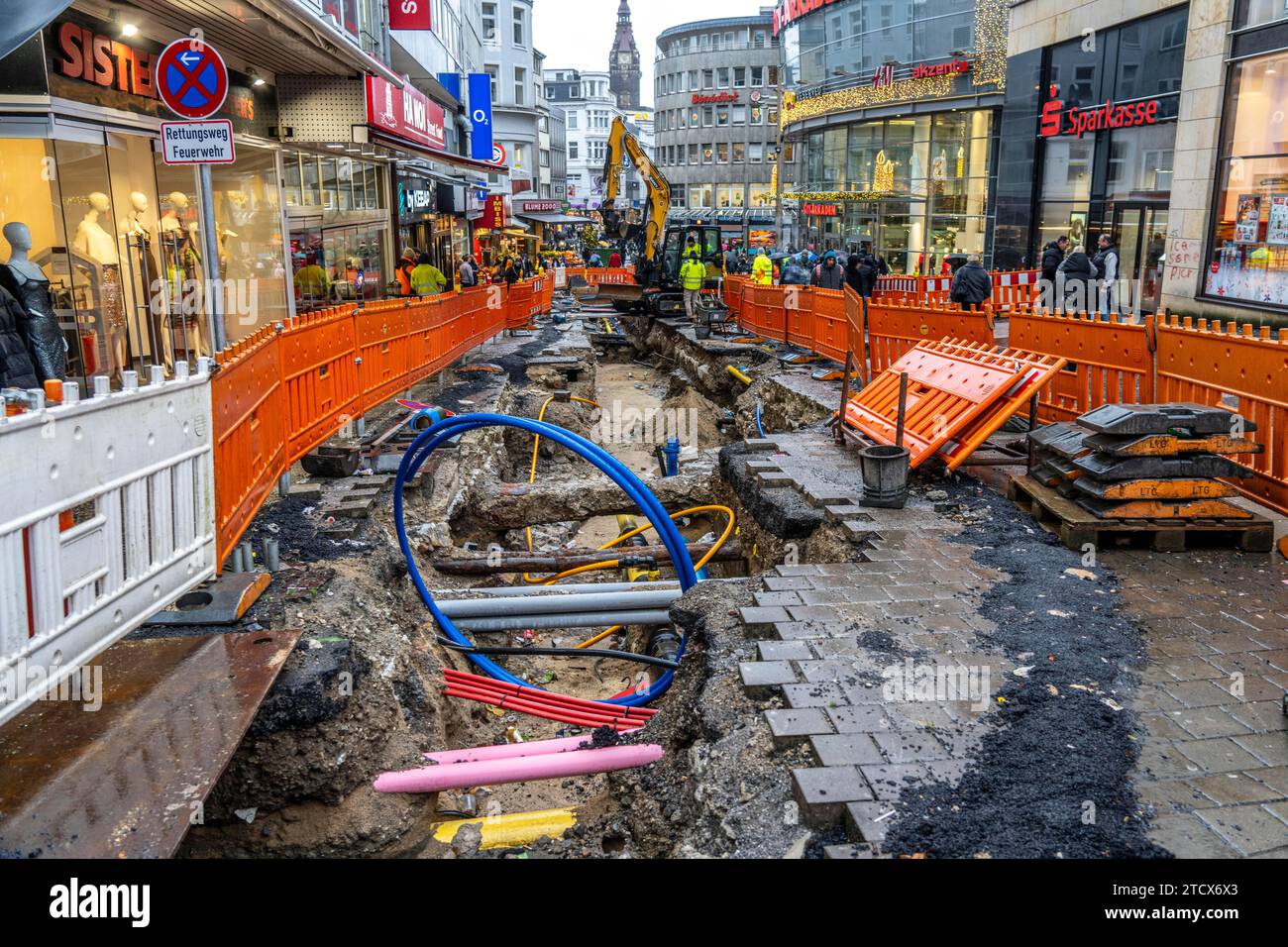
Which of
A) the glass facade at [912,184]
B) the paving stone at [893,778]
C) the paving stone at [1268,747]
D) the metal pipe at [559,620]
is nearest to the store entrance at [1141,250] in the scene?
the glass facade at [912,184]

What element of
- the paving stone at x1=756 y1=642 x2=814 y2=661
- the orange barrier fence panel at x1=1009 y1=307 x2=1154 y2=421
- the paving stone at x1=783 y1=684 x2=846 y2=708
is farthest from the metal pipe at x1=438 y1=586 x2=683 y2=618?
the orange barrier fence panel at x1=1009 y1=307 x2=1154 y2=421

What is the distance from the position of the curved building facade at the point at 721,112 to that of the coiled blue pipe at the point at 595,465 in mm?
76749

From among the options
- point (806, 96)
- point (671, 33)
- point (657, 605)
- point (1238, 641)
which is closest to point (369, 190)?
point (657, 605)

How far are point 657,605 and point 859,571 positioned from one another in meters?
1.73

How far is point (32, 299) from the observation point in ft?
24.5

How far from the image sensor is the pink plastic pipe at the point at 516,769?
180 inches

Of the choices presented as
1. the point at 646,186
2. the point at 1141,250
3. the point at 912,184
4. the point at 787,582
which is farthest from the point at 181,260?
the point at 912,184

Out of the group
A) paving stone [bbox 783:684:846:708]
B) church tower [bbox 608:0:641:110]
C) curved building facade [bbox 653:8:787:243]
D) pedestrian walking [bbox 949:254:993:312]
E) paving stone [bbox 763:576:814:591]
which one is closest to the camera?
paving stone [bbox 783:684:846:708]

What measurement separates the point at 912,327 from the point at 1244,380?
5289 mm

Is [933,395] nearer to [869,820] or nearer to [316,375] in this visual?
[316,375]

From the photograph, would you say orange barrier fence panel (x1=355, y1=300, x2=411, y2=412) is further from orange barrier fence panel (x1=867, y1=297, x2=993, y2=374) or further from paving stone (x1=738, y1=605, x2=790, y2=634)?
orange barrier fence panel (x1=867, y1=297, x2=993, y2=374)

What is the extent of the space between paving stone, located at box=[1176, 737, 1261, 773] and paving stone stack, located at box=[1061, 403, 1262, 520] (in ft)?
8.82

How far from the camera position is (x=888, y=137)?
3456 centimetres

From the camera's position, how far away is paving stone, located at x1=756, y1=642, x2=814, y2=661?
483 cm
